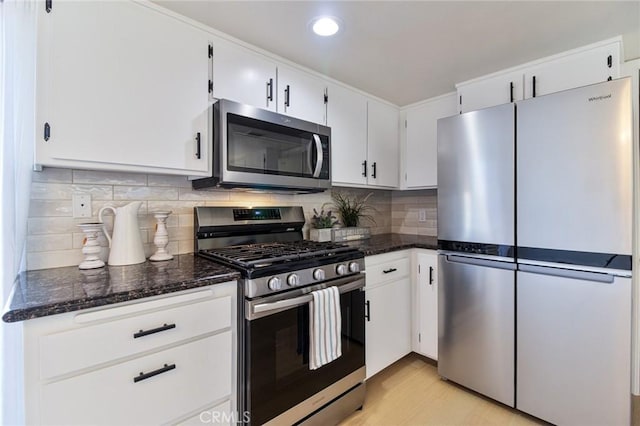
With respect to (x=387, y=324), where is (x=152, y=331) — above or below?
above

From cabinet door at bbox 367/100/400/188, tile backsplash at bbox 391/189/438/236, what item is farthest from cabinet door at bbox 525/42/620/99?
tile backsplash at bbox 391/189/438/236

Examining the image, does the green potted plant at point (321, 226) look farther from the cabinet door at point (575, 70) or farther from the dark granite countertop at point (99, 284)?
the cabinet door at point (575, 70)

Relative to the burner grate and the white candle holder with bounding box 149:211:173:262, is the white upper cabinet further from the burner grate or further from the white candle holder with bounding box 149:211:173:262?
the white candle holder with bounding box 149:211:173:262

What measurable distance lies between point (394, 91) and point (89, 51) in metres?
2.05

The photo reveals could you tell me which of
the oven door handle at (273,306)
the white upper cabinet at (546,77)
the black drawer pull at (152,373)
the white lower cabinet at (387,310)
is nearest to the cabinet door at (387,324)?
the white lower cabinet at (387,310)

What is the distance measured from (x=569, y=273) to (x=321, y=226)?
1538 millimetres

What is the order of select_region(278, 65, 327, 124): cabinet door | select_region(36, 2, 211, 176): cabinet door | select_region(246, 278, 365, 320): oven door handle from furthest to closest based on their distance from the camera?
1. select_region(278, 65, 327, 124): cabinet door
2. select_region(246, 278, 365, 320): oven door handle
3. select_region(36, 2, 211, 176): cabinet door

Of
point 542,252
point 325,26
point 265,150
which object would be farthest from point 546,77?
point 265,150

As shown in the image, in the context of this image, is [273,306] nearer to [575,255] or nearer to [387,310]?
[387,310]

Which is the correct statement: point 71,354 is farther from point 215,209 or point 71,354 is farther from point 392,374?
point 392,374

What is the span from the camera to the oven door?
1361 millimetres

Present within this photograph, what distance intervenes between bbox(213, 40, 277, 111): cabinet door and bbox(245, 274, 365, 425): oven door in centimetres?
116

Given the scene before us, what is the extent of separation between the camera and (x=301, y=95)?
81.2 inches

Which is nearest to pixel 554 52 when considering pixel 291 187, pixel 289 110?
pixel 289 110
